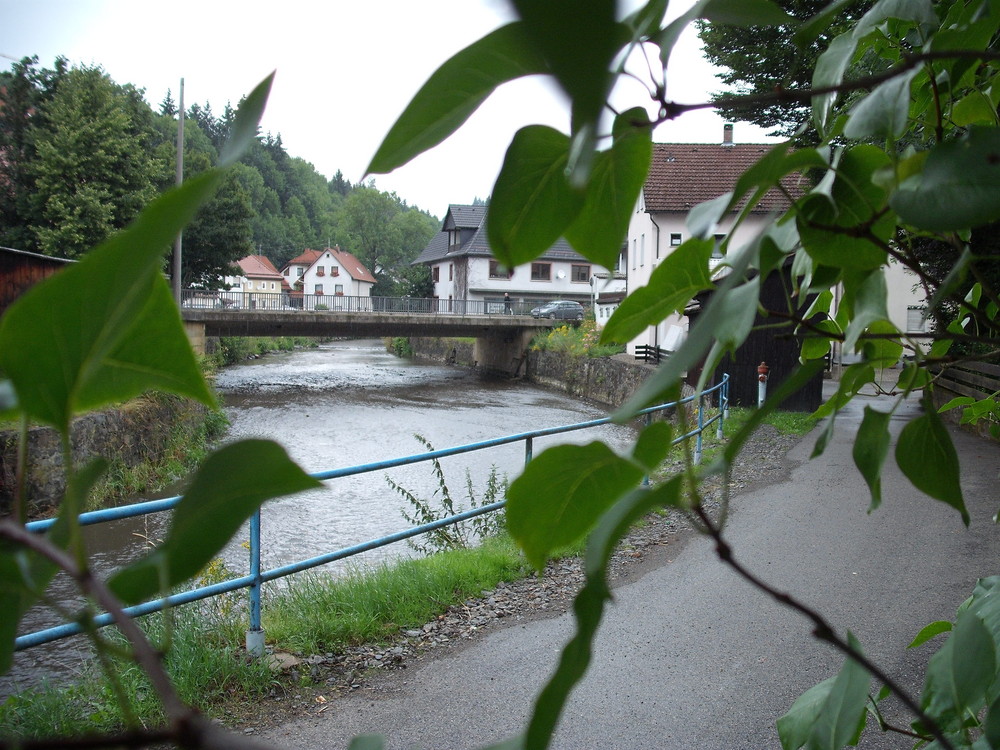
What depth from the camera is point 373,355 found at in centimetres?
4538

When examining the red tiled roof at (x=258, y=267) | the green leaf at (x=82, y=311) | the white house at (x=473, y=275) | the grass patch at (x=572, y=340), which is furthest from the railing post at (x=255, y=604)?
Result: the red tiled roof at (x=258, y=267)

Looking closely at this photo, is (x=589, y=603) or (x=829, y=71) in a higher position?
(x=829, y=71)

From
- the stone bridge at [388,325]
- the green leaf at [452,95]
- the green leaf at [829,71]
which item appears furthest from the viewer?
the stone bridge at [388,325]

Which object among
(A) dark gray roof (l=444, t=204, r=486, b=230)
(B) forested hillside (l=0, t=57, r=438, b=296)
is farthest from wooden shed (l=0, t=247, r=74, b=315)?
(A) dark gray roof (l=444, t=204, r=486, b=230)

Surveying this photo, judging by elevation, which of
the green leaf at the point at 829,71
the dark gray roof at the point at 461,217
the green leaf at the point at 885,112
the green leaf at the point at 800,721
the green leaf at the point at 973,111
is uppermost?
the dark gray roof at the point at 461,217

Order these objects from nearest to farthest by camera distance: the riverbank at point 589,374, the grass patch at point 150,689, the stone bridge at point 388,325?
the grass patch at point 150,689
the riverbank at point 589,374
the stone bridge at point 388,325

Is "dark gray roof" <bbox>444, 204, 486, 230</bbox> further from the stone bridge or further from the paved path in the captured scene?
the paved path

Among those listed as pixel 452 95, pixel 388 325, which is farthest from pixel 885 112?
pixel 388 325

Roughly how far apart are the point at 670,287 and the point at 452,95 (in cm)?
21

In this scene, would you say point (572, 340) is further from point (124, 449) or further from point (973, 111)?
point (973, 111)

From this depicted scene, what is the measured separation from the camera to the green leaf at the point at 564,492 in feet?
1.33

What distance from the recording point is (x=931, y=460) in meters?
0.56

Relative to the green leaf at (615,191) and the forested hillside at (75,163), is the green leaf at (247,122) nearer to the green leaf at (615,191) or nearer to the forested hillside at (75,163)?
the green leaf at (615,191)

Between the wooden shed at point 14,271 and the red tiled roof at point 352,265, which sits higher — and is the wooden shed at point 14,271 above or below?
below
